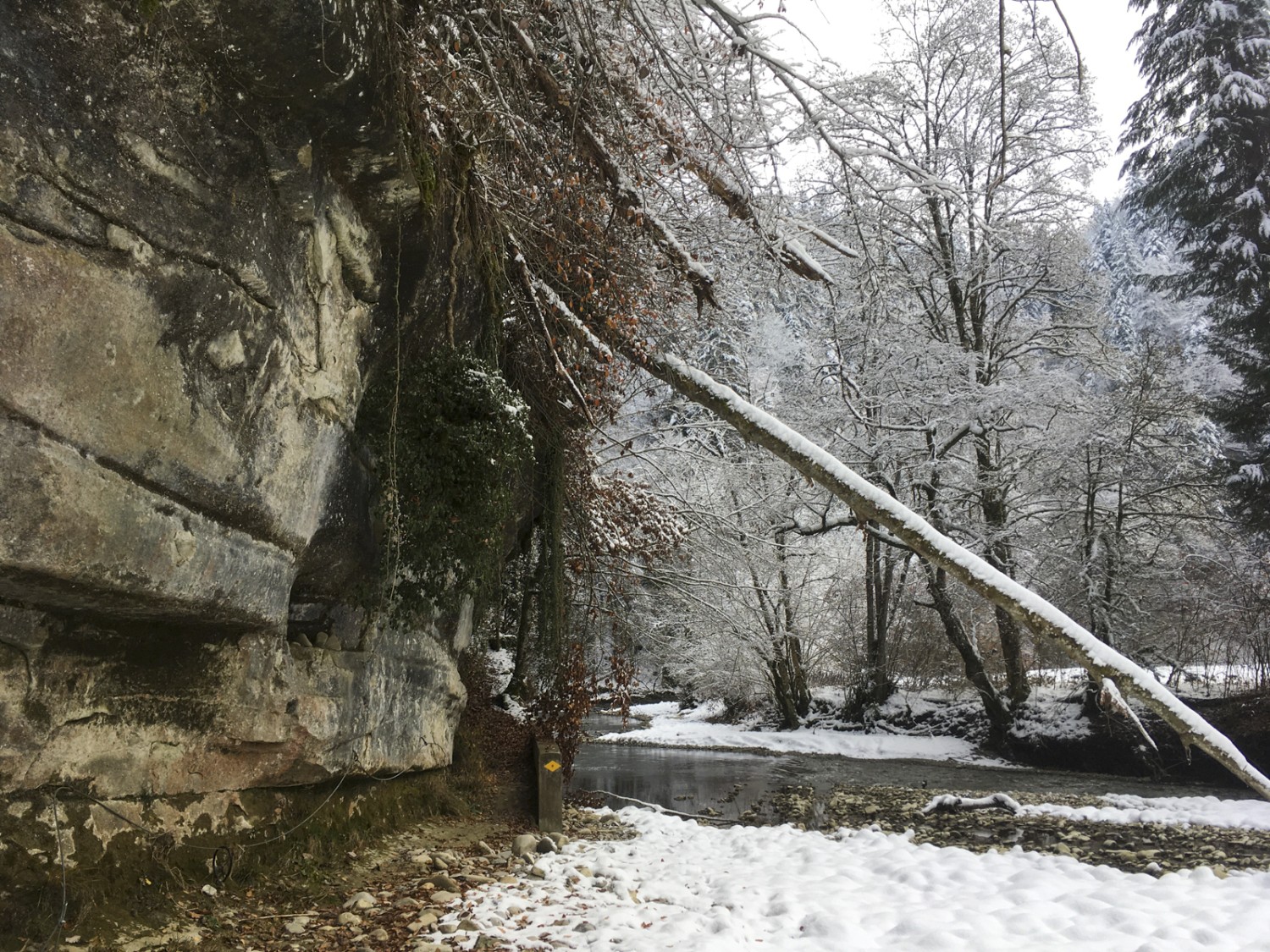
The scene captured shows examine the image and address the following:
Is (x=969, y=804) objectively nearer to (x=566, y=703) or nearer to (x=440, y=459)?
(x=566, y=703)

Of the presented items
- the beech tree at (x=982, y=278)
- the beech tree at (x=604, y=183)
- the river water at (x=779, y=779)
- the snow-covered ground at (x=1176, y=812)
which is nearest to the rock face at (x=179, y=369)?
the beech tree at (x=604, y=183)

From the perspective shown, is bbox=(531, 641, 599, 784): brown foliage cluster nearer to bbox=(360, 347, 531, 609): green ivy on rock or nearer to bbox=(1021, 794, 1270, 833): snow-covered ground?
bbox=(360, 347, 531, 609): green ivy on rock

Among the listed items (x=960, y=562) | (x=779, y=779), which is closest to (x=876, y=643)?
(x=779, y=779)

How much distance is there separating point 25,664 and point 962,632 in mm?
13880

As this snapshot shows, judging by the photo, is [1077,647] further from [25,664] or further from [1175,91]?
[1175,91]

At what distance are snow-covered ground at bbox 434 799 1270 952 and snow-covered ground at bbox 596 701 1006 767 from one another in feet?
27.8

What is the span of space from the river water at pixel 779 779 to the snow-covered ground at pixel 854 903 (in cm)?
282

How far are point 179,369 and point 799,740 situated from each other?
582 inches

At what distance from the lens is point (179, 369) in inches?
115

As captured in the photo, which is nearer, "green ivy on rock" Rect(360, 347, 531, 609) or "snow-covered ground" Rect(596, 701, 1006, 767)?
"green ivy on rock" Rect(360, 347, 531, 609)

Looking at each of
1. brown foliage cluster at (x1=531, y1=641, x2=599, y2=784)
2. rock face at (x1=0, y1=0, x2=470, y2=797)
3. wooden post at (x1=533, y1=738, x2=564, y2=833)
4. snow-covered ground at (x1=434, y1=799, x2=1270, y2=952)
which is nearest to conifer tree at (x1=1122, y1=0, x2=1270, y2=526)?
snow-covered ground at (x1=434, y1=799, x2=1270, y2=952)

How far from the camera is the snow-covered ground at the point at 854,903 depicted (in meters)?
3.70

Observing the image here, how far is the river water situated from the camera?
9.31 m

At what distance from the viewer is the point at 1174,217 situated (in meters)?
12.4
